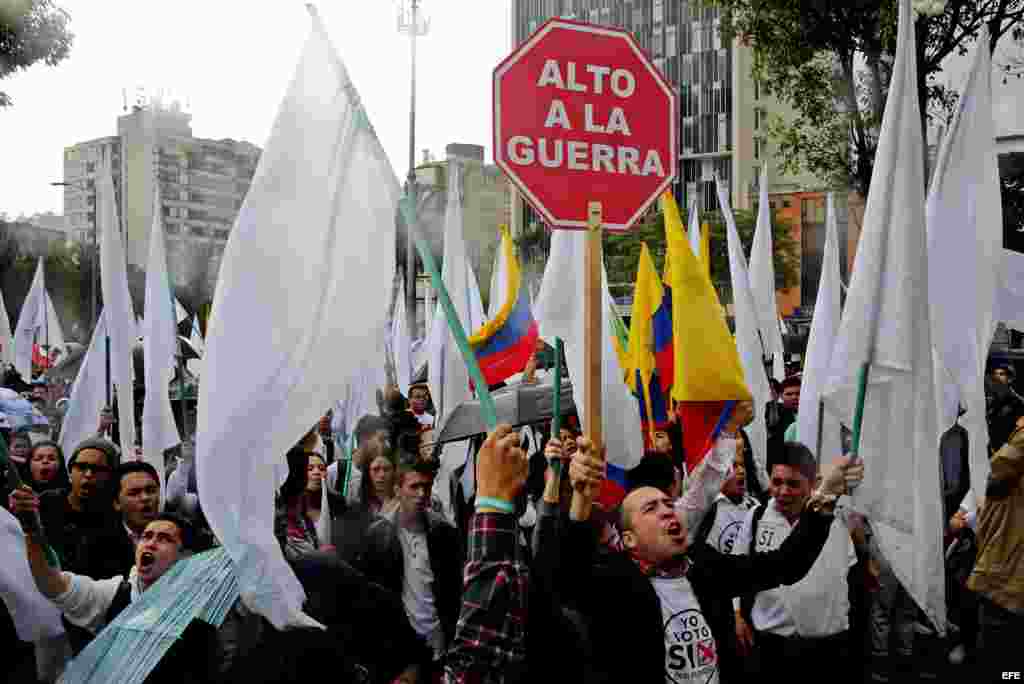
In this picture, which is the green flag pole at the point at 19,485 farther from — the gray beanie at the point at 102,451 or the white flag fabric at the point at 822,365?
the white flag fabric at the point at 822,365

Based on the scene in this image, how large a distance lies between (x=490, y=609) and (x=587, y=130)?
148cm

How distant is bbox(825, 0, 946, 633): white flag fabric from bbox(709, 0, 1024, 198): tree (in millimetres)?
10853

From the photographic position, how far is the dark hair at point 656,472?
5199 mm

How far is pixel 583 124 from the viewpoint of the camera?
3572 millimetres

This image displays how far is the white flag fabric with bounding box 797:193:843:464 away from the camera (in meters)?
5.92

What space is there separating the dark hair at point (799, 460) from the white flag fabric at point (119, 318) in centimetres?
394

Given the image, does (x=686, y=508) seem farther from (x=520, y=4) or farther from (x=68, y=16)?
(x=520, y=4)

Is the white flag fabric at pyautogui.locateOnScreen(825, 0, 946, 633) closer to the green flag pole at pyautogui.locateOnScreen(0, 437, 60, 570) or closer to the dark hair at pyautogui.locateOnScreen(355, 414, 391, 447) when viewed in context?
the dark hair at pyautogui.locateOnScreen(355, 414, 391, 447)

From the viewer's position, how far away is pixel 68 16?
497 inches

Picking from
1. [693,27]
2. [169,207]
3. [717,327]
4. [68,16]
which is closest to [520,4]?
[693,27]

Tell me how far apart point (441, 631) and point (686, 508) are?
1085mm

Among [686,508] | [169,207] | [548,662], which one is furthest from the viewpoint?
[169,207]

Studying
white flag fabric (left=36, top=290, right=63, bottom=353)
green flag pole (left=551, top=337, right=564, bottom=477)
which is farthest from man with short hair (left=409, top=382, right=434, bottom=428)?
white flag fabric (left=36, top=290, right=63, bottom=353)

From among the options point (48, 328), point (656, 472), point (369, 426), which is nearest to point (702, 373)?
point (656, 472)
